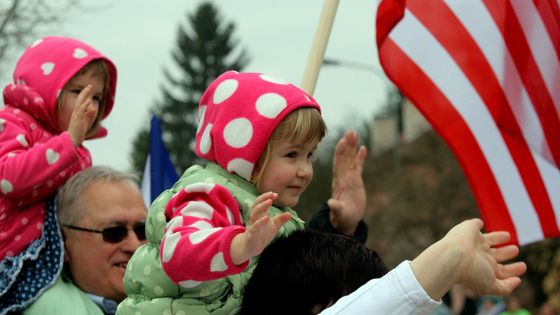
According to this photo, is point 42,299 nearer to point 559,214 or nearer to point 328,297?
point 328,297

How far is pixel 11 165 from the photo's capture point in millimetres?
4328

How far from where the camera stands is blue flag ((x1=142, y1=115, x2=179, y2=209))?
6203 mm

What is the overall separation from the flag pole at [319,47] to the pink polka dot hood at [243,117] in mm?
864

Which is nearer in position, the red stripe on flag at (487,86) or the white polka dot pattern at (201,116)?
the white polka dot pattern at (201,116)

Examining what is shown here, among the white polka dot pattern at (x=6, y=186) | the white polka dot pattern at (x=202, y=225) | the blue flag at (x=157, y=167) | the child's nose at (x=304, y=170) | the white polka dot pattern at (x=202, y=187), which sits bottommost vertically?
the blue flag at (x=157, y=167)

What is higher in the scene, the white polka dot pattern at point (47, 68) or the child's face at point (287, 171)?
the child's face at point (287, 171)

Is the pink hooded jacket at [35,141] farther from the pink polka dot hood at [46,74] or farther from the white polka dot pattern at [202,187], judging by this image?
the white polka dot pattern at [202,187]

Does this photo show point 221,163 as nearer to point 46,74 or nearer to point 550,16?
point 46,74

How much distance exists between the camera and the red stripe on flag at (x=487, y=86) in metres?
5.37

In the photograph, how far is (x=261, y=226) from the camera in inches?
118

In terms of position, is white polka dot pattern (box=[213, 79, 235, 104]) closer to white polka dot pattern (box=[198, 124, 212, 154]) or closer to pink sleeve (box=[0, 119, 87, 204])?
white polka dot pattern (box=[198, 124, 212, 154])

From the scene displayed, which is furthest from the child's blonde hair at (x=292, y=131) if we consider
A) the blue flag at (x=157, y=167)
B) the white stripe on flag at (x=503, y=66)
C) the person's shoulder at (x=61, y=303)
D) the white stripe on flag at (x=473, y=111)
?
the blue flag at (x=157, y=167)

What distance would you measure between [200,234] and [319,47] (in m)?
1.63

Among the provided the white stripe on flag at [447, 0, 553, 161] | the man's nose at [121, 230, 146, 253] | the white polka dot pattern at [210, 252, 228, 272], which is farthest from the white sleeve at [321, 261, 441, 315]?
the white stripe on flag at [447, 0, 553, 161]
